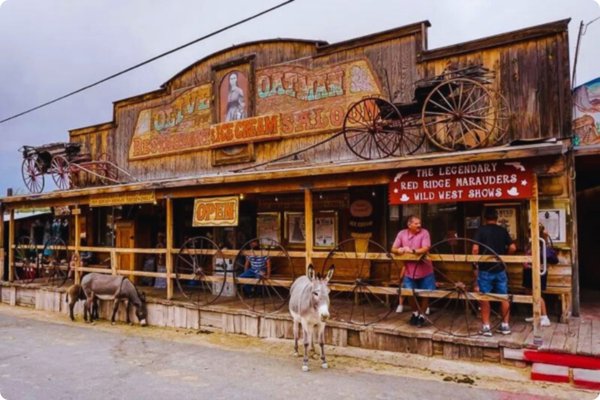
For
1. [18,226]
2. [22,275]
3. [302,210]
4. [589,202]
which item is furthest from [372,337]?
[18,226]

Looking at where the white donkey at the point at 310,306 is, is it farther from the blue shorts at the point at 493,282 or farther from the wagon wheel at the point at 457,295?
the blue shorts at the point at 493,282

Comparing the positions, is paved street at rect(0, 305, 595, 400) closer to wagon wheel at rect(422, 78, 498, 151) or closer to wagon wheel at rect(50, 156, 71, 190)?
wagon wheel at rect(422, 78, 498, 151)

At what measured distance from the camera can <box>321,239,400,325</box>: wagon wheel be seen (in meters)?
8.64

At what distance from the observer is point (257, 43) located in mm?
12453

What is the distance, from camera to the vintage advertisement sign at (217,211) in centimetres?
991

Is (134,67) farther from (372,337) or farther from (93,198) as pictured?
(372,337)

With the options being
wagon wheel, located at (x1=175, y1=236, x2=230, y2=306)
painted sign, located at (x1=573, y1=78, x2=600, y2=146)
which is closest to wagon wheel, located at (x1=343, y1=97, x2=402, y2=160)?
painted sign, located at (x1=573, y1=78, x2=600, y2=146)

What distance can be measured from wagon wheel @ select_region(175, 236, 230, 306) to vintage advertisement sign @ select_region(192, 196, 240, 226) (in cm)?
42

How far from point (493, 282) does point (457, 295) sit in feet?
1.91

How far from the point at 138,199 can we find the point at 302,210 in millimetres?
4132

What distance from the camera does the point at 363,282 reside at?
902 centimetres

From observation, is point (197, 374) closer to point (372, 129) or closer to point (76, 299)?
point (372, 129)

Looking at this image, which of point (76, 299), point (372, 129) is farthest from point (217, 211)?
point (76, 299)

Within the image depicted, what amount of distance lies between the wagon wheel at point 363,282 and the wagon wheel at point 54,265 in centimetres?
857
